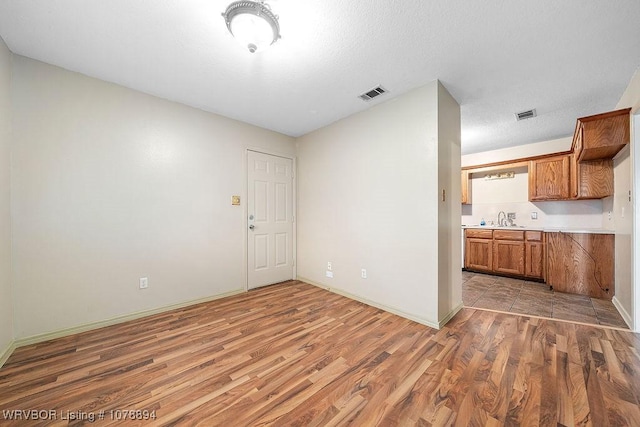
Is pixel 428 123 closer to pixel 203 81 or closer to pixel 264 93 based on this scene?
pixel 264 93

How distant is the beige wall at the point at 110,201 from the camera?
2.15 m

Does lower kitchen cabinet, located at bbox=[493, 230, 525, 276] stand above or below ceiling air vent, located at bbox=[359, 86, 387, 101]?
below

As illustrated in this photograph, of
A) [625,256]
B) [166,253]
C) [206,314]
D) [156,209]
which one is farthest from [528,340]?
[156,209]

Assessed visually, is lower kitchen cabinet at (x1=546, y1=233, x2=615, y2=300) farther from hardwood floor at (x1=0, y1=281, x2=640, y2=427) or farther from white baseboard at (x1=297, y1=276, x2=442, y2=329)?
white baseboard at (x1=297, y1=276, x2=442, y2=329)

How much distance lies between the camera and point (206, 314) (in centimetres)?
281

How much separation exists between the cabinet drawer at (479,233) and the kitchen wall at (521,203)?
2.33ft

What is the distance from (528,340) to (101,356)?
3.74 metres

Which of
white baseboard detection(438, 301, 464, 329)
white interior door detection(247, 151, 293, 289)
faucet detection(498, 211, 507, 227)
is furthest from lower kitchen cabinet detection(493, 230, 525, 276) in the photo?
white interior door detection(247, 151, 293, 289)

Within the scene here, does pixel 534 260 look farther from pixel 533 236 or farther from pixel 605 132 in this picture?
pixel 605 132

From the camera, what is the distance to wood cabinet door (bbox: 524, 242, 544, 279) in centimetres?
398

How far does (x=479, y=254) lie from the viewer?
4625 millimetres

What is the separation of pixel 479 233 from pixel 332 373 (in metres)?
4.23

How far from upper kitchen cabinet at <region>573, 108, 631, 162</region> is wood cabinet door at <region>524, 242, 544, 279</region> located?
5.59ft

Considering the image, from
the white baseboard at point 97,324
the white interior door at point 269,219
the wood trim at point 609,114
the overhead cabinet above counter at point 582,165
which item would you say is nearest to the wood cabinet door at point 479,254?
the overhead cabinet above counter at point 582,165
